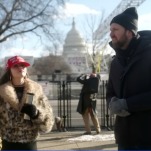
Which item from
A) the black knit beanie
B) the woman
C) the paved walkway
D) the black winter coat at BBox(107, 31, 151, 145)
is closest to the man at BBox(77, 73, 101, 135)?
the paved walkway

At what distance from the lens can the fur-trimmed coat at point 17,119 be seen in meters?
3.88

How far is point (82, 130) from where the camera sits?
11.5 metres

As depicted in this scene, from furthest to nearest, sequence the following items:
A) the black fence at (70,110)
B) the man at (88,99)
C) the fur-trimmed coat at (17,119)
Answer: the black fence at (70,110) → the man at (88,99) → the fur-trimmed coat at (17,119)

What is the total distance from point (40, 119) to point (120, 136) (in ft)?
3.10

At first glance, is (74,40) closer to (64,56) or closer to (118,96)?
(64,56)

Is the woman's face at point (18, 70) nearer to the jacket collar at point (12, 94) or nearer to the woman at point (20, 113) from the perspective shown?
the woman at point (20, 113)

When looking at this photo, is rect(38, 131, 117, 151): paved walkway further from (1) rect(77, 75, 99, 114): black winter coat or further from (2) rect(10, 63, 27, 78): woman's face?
(2) rect(10, 63, 27, 78): woman's face

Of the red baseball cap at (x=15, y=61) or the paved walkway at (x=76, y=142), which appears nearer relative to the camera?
the red baseball cap at (x=15, y=61)

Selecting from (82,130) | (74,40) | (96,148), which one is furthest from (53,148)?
(74,40)

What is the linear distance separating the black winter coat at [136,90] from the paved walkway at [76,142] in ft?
17.1

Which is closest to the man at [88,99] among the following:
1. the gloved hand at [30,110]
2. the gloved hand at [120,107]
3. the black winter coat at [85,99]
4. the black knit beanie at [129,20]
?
the black winter coat at [85,99]

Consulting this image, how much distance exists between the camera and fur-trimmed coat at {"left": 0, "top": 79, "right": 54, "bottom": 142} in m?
3.88

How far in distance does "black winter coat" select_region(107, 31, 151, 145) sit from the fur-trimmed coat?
953 mm

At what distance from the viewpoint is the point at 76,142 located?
30.2 feet
